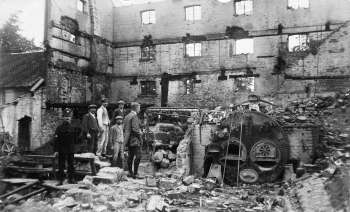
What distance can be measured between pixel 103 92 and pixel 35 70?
488cm

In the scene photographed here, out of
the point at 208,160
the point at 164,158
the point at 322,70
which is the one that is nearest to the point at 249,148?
the point at 208,160

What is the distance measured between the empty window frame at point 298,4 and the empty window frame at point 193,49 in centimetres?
565

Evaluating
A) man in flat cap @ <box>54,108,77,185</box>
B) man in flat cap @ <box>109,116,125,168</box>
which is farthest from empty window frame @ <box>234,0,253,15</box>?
man in flat cap @ <box>54,108,77,185</box>

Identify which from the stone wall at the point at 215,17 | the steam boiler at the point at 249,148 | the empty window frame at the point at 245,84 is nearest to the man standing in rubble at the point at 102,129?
the steam boiler at the point at 249,148

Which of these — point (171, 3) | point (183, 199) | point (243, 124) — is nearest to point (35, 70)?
point (171, 3)

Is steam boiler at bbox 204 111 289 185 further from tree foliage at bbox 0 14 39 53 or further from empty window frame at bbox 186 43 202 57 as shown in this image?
tree foliage at bbox 0 14 39 53

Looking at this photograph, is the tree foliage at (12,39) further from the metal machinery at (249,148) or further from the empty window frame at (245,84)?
the metal machinery at (249,148)

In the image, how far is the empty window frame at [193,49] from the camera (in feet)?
68.5

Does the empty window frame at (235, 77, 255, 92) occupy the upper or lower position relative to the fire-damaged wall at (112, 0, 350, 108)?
lower

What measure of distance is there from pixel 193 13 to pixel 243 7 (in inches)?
121

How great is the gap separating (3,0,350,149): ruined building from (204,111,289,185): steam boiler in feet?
22.9

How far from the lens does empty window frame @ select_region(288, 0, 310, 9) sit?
18891 mm

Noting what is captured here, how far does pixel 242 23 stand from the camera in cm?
1989

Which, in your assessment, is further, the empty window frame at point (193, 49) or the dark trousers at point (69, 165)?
the empty window frame at point (193, 49)
